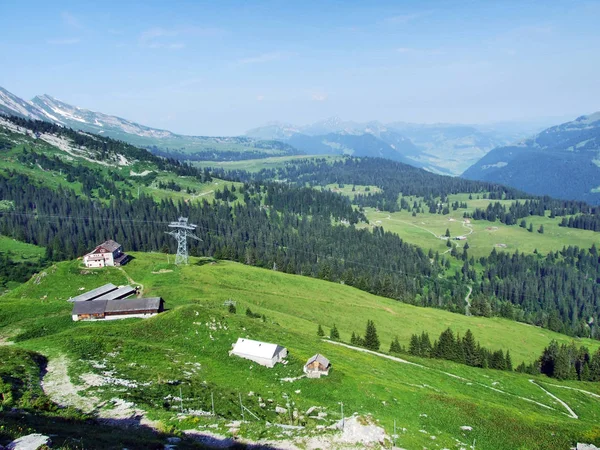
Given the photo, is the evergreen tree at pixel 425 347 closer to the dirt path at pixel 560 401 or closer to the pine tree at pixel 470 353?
the pine tree at pixel 470 353

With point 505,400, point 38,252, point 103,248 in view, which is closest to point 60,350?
point 103,248

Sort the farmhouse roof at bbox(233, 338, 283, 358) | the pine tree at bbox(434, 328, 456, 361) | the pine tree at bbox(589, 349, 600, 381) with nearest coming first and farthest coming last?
the farmhouse roof at bbox(233, 338, 283, 358)
the pine tree at bbox(434, 328, 456, 361)
the pine tree at bbox(589, 349, 600, 381)

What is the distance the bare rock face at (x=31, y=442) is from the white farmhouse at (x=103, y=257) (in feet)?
310

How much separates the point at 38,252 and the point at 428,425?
16472 cm

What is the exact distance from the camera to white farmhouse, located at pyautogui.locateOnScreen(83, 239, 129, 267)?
369 feet

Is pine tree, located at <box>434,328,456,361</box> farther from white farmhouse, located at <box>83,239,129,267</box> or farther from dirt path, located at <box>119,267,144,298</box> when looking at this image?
white farmhouse, located at <box>83,239,129,267</box>

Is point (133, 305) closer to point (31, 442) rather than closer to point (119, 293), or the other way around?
point (119, 293)

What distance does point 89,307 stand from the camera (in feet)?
259

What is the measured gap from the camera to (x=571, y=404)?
71.6 meters

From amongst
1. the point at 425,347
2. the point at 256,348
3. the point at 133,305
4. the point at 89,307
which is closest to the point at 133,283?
the point at 89,307

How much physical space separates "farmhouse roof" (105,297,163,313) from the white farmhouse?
37.9 metres

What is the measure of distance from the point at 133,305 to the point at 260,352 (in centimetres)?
3364

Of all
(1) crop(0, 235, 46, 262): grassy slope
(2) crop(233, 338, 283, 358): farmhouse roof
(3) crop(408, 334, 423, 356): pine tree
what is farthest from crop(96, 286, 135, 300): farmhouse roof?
(1) crop(0, 235, 46, 262): grassy slope

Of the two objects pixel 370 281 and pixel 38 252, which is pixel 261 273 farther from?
pixel 38 252
